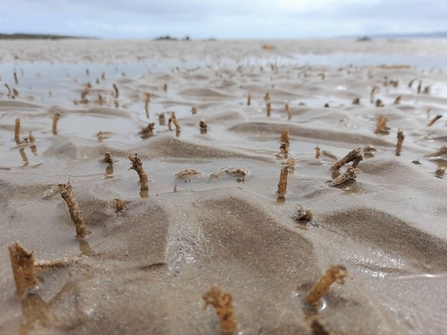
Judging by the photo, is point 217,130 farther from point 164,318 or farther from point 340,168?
point 164,318

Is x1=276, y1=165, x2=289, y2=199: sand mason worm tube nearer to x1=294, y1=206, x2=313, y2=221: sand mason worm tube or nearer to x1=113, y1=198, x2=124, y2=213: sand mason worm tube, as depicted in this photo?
x1=294, y1=206, x2=313, y2=221: sand mason worm tube

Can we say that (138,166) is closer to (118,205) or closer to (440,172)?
(118,205)

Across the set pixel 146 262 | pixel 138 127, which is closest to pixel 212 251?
pixel 146 262

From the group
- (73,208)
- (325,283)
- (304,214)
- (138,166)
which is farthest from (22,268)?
(304,214)

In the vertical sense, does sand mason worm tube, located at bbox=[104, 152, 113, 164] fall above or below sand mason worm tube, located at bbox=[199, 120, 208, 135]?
below

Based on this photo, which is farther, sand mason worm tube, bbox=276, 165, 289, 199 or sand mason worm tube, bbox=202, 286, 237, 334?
sand mason worm tube, bbox=276, 165, 289, 199

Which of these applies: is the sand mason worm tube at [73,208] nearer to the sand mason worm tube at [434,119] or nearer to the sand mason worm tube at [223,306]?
the sand mason worm tube at [223,306]

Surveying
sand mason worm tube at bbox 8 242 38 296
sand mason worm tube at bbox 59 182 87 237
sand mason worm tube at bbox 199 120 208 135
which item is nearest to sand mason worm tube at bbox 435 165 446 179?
sand mason worm tube at bbox 199 120 208 135
